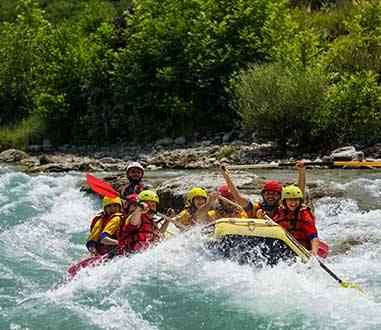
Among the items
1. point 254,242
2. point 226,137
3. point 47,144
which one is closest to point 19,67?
point 47,144

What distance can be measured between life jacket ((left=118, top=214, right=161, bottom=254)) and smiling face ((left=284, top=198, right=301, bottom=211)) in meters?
1.48

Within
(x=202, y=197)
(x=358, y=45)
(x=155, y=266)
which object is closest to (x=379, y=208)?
(x=202, y=197)

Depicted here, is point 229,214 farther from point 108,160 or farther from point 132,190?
point 108,160

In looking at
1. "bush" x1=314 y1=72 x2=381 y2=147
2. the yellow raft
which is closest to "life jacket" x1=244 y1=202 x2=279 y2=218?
the yellow raft

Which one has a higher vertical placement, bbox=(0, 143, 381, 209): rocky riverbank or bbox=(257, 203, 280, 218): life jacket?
bbox=(257, 203, 280, 218): life jacket

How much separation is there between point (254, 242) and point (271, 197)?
44.5 inches

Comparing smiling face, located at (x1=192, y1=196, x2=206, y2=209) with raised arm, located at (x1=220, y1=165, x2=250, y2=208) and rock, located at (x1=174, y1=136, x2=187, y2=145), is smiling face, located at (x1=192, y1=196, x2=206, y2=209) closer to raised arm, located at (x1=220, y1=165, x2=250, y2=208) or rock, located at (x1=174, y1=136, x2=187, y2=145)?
raised arm, located at (x1=220, y1=165, x2=250, y2=208)

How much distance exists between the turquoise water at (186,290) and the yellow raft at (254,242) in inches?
3.9

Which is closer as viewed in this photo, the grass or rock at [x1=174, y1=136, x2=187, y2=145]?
rock at [x1=174, y1=136, x2=187, y2=145]

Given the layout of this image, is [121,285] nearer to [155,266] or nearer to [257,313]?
[155,266]

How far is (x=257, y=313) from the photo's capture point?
4.89 m

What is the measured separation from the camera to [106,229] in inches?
256

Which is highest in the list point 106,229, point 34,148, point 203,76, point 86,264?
point 203,76

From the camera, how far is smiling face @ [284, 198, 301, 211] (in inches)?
244
